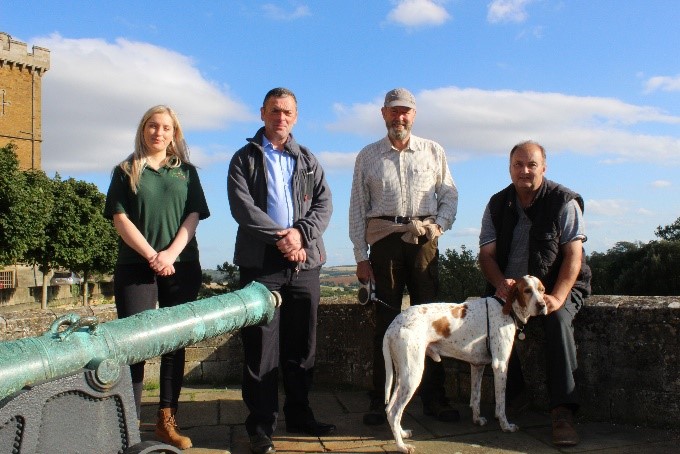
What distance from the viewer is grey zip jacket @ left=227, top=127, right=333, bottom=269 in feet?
14.8

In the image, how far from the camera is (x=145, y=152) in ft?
15.2

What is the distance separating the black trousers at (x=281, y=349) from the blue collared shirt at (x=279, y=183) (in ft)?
1.12

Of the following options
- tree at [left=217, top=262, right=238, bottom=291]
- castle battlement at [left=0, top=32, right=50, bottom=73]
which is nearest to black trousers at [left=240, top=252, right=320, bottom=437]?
tree at [left=217, top=262, right=238, bottom=291]

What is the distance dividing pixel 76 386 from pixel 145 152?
7.23ft

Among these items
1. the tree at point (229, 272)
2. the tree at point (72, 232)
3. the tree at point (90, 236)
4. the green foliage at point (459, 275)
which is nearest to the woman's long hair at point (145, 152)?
the tree at point (229, 272)

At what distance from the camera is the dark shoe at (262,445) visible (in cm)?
438

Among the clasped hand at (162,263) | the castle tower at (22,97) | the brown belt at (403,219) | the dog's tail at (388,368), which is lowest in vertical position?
the dog's tail at (388,368)

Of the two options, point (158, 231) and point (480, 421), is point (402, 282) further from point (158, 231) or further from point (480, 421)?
point (158, 231)

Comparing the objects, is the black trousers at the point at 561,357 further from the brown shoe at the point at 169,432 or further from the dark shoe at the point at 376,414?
the brown shoe at the point at 169,432

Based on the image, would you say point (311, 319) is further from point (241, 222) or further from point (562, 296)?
point (562, 296)

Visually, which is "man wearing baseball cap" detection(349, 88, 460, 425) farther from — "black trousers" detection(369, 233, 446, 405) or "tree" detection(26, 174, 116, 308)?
"tree" detection(26, 174, 116, 308)

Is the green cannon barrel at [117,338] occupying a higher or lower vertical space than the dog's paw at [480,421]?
higher

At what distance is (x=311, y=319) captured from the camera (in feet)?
15.9

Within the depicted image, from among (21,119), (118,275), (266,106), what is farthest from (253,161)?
(21,119)
